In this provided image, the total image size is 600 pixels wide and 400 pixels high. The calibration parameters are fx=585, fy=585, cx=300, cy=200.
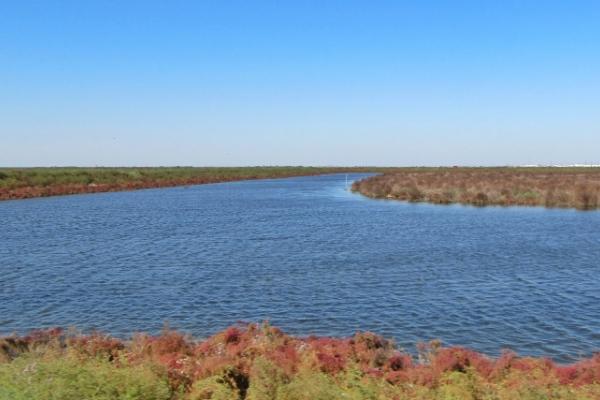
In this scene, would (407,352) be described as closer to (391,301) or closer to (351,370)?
(351,370)

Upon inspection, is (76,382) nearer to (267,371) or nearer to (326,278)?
(267,371)

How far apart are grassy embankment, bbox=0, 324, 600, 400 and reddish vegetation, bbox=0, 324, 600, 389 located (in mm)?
20

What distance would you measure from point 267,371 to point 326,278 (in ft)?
39.6

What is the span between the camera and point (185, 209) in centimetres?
5556

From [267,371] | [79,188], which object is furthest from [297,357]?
[79,188]

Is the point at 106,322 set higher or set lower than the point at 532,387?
lower

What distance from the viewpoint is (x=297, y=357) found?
11.0 metres

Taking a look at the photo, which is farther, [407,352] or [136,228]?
[136,228]

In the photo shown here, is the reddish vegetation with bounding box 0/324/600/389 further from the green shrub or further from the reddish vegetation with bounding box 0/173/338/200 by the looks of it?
the reddish vegetation with bounding box 0/173/338/200

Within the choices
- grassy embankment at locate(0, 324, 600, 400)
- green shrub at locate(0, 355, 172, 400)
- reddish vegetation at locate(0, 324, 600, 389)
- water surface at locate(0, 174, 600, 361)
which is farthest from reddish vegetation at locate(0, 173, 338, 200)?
green shrub at locate(0, 355, 172, 400)

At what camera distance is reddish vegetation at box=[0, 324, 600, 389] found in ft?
33.3

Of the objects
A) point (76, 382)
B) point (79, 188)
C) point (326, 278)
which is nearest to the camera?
point (76, 382)

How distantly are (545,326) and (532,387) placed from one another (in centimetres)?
719

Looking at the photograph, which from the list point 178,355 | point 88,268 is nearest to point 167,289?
point 88,268
